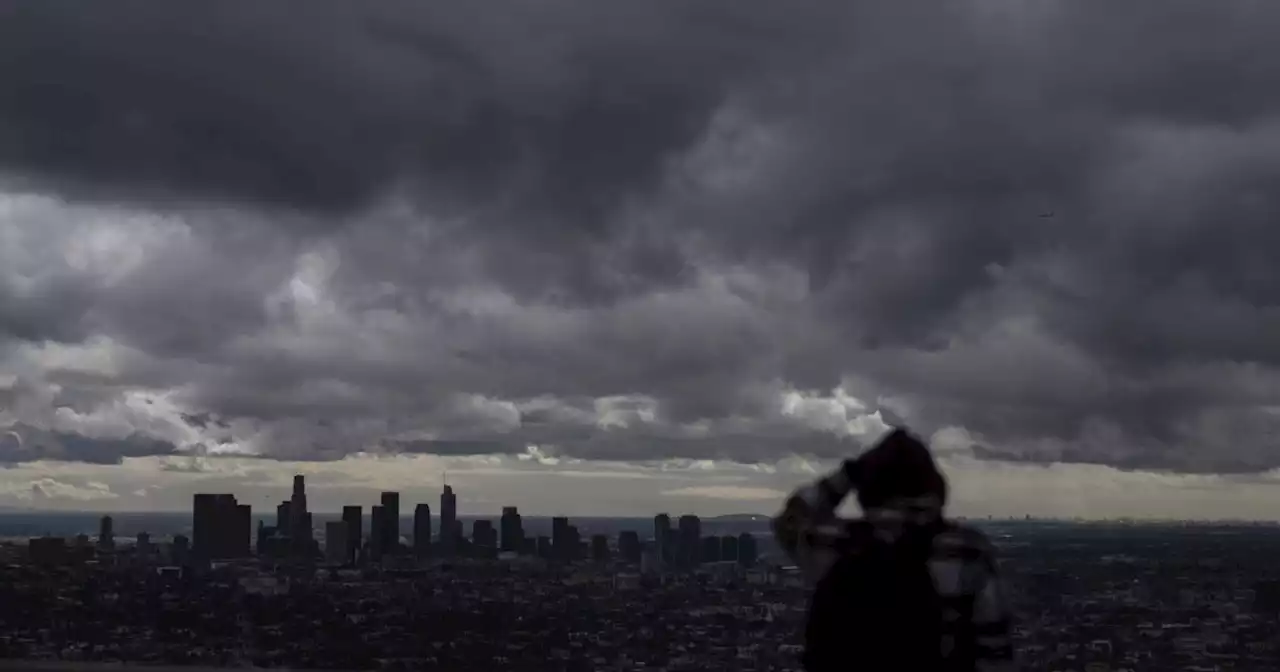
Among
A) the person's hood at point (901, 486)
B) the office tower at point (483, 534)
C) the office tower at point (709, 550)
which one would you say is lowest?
the office tower at point (709, 550)

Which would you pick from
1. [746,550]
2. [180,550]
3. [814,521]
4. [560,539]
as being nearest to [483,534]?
[560,539]

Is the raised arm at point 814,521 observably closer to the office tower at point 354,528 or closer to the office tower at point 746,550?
the office tower at point 746,550

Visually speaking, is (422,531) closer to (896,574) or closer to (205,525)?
(205,525)

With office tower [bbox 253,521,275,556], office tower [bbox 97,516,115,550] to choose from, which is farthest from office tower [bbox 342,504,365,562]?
office tower [bbox 97,516,115,550]

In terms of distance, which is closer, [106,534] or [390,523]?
[390,523]

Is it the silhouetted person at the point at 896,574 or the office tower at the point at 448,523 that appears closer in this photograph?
the silhouetted person at the point at 896,574

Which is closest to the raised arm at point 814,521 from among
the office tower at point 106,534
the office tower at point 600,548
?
the office tower at point 600,548
